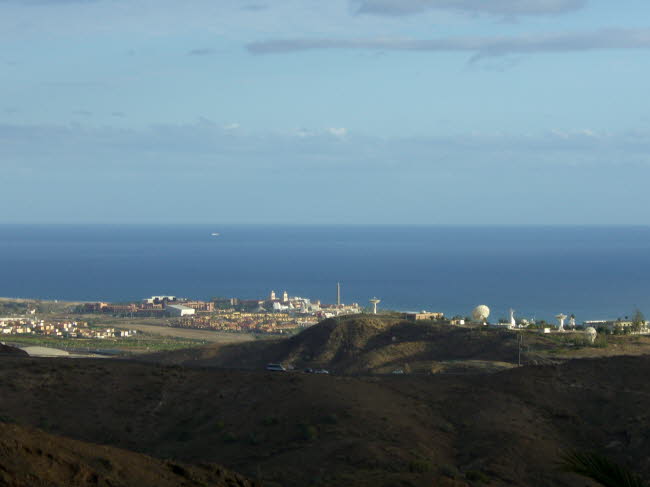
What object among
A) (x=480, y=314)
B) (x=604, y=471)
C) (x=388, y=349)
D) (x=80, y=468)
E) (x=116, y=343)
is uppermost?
(x=604, y=471)

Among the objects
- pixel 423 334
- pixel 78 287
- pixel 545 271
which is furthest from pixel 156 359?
pixel 545 271

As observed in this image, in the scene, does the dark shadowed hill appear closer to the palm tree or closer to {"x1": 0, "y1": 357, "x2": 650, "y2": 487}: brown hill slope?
{"x1": 0, "y1": 357, "x2": 650, "y2": 487}: brown hill slope

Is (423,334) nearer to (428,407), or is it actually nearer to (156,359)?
(156,359)

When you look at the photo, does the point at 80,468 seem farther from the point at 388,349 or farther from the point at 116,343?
the point at 116,343

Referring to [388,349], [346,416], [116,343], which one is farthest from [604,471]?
[116,343]

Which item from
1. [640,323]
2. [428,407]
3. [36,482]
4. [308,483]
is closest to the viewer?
[36,482]

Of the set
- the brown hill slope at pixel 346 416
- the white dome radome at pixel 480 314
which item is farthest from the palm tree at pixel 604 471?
the white dome radome at pixel 480 314

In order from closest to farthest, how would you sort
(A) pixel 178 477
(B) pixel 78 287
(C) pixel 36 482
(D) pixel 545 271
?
1. (C) pixel 36 482
2. (A) pixel 178 477
3. (B) pixel 78 287
4. (D) pixel 545 271
